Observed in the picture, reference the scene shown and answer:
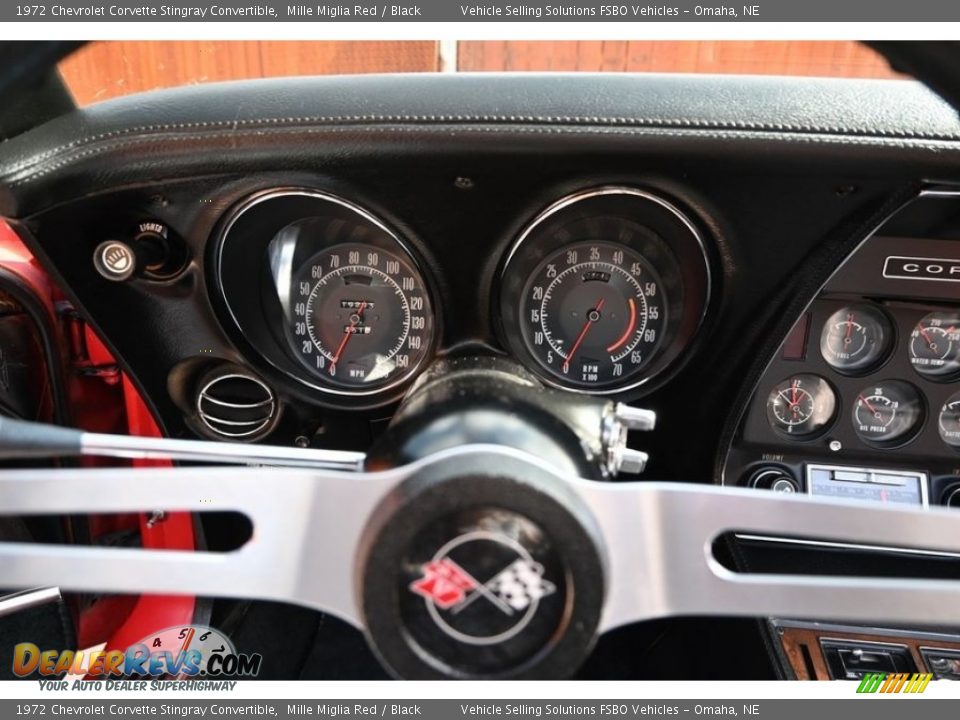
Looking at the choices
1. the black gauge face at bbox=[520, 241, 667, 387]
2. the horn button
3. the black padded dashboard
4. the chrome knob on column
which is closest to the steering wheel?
the horn button

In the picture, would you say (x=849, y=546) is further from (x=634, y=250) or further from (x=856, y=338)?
(x=634, y=250)

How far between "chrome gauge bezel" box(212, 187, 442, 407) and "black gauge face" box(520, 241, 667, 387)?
24 centimetres

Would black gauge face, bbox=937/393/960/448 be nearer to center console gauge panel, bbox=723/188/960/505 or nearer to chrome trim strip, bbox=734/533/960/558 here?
center console gauge panel, bbox=723/188/960/505

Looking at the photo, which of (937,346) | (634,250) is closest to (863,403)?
(937,346)

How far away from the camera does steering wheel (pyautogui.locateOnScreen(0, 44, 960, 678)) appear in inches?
34.4

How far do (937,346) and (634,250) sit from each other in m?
0.75

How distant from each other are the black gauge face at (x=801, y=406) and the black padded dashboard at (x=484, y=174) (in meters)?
0.19

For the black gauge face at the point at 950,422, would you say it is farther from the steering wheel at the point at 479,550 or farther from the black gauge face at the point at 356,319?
the black gauge face at the point at 356,319

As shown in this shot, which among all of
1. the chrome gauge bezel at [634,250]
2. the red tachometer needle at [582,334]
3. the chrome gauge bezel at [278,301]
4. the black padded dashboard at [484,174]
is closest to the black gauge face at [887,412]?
the black padded dashboard at [484,174]

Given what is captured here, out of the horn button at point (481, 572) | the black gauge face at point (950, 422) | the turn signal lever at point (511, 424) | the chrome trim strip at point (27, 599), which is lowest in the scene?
the horn button at point (481, 572)

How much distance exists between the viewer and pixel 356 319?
1.72 meters

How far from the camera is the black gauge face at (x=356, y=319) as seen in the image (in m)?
1.67

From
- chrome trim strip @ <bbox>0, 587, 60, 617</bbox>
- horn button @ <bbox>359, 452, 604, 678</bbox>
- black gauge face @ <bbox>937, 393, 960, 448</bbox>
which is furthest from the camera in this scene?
black gauge face @ <bbox>937, 393, 960, 448</bbox>

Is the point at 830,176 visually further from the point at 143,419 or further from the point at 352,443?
the point at 143,419
